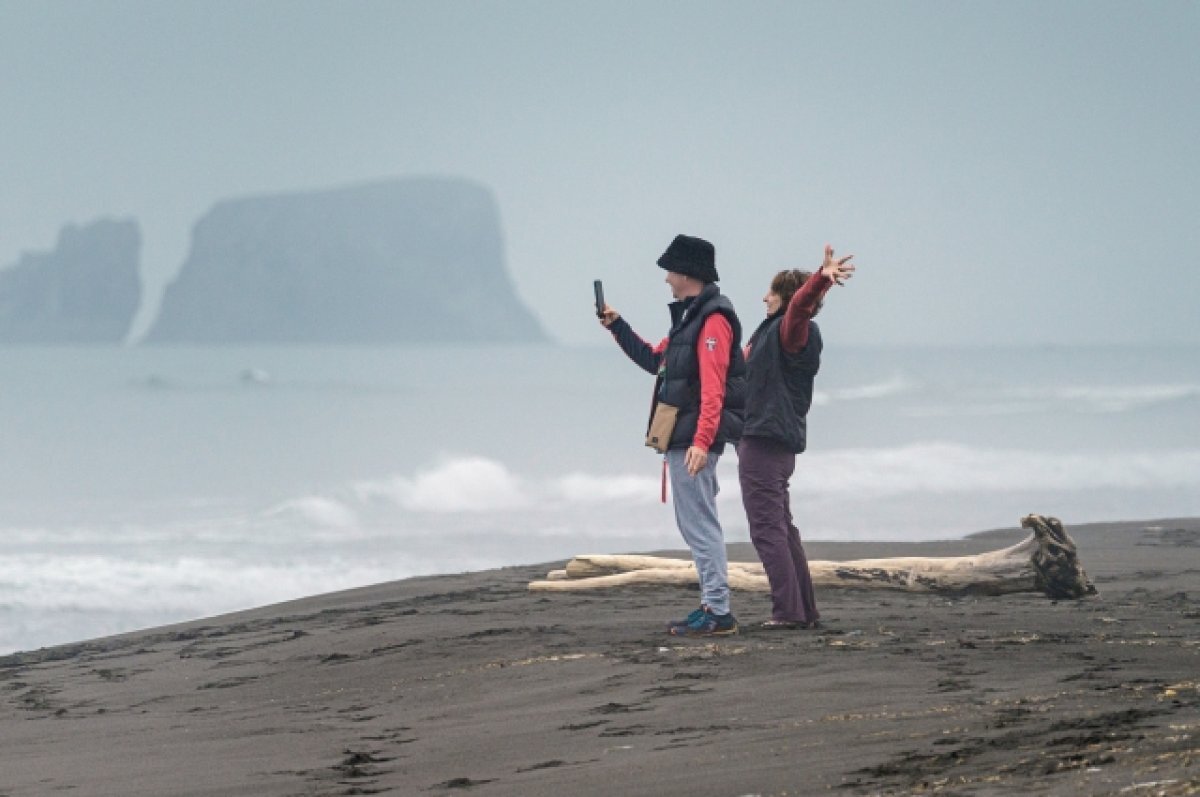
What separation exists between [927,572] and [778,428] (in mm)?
2370

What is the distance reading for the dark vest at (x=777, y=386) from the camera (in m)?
7.88

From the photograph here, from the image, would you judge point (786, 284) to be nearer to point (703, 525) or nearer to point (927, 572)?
point (703, 525)

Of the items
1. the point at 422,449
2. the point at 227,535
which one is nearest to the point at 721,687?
the point at 227,535

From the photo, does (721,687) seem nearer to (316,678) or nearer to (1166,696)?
(1166,696)

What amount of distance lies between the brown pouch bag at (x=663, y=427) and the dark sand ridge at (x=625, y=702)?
3.08 feet

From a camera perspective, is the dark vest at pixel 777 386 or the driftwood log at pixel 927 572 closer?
the dark vest at pixel 777 386

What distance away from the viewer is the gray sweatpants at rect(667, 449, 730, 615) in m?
7.80

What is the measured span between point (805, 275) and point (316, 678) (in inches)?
120

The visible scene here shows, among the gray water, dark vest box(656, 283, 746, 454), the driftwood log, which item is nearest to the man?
dark vest box(656, 283, 746, 454)

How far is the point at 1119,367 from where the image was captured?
9412 cm

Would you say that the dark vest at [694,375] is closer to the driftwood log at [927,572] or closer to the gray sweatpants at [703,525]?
the gray sweatpants at [703,525]

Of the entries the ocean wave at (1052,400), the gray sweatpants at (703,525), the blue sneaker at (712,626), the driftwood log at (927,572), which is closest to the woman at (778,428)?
the gray sweatpants at (703,525)

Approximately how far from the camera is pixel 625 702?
6.35 m

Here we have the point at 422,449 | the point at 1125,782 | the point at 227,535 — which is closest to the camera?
the point at 1125,782
